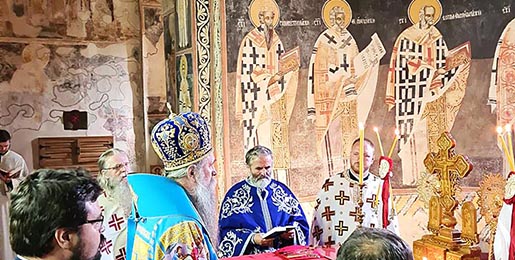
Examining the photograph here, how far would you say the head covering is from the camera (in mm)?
2928

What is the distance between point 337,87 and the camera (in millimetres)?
6742

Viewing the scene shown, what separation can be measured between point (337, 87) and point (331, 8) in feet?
3.10

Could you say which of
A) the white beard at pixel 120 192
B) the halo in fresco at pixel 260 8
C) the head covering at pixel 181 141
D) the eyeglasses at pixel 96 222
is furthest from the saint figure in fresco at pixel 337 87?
the eyeglasses at pixel 96 222

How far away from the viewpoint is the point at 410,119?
6.64 meters

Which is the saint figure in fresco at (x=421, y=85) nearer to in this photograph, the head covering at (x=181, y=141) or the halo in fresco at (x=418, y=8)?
the halo in fresco at (x=418, y=8)

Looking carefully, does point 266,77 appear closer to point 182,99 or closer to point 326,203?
point 182,99


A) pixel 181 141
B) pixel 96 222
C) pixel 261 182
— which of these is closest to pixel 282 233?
pixel 261 182

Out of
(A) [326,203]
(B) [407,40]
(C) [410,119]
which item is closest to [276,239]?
(A) [326,203]

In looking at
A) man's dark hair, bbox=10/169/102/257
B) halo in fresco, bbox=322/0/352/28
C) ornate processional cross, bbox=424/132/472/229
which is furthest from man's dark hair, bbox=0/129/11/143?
man's dark hair, bbox=10/169/102/257

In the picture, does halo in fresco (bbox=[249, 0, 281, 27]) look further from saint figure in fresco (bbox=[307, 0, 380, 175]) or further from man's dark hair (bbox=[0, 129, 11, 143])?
man's dark hair (bbox=[0, 129, 11, 143])

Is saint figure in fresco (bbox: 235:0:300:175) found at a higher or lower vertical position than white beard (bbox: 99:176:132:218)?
higher

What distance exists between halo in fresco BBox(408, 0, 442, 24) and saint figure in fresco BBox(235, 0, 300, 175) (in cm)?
146

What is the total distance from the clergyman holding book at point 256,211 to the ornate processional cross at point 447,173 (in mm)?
1390

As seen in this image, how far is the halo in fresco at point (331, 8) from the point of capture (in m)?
6.66
